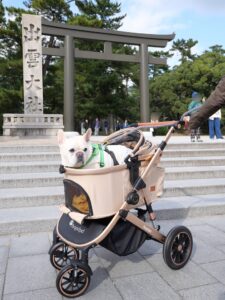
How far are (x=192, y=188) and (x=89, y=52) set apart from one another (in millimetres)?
13202

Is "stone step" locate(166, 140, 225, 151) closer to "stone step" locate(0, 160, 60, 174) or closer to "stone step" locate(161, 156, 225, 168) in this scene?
"stone step" locate(161, 156, 225, 168)

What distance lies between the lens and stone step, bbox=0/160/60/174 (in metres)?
6.16

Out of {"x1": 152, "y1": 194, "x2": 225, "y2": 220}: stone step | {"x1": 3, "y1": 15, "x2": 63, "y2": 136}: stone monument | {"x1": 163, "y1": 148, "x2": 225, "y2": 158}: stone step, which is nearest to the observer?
{"x1": 152, "y1": 194, "x2": 225, "y2": 220}: stone step

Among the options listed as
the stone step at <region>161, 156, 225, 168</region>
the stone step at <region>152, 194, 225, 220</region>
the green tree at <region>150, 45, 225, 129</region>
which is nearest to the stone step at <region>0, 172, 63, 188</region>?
the stone step at <region>152, 194, 225, 220</region>

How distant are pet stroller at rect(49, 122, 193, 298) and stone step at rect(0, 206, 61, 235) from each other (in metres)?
1.20

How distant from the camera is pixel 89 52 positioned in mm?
17203

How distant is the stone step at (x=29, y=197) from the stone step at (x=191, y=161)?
8.64 ft

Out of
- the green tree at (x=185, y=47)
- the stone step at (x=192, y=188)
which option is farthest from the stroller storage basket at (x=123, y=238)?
the green tree at (x=185, y=47)

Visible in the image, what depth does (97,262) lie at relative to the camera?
132 inches

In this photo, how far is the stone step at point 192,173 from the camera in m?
6.37

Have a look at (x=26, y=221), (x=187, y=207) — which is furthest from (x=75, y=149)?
(x=187, y=207)

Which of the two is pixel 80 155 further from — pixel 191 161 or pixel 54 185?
pixel 191 161

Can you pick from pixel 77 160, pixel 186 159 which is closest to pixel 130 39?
pixel 186 159

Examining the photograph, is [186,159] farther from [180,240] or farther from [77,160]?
[77,160]
